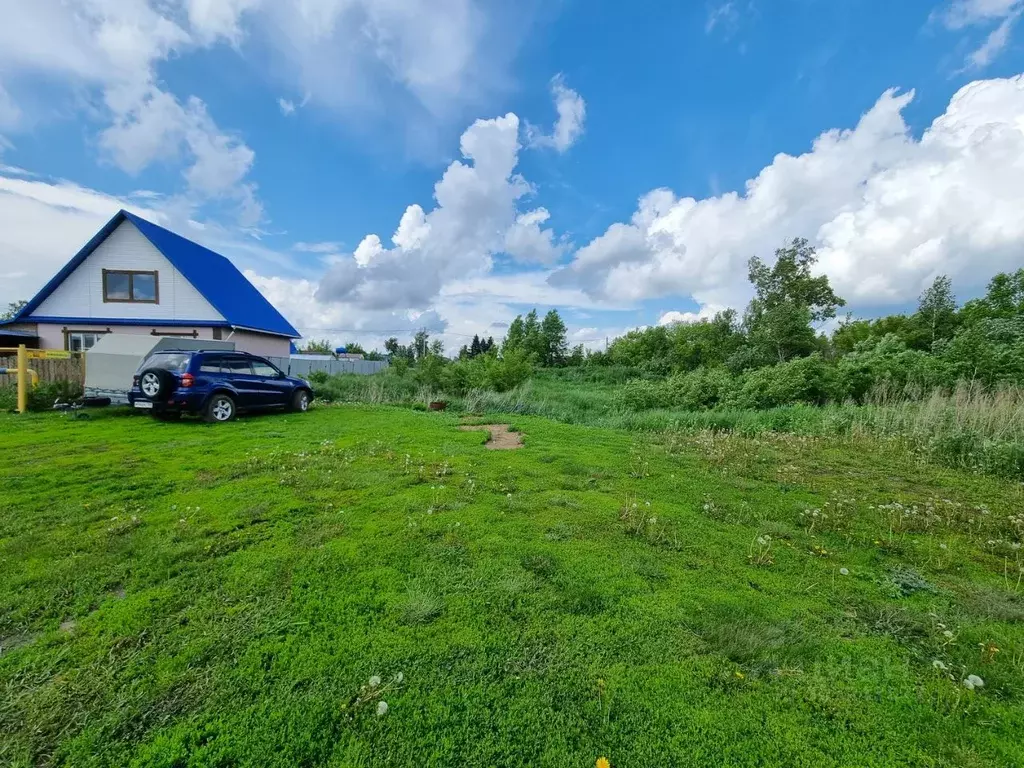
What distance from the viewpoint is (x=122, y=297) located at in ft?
55.5

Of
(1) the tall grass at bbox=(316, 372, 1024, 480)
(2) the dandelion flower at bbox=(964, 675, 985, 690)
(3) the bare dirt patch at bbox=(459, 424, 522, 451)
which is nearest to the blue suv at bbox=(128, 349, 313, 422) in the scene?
(1) the tall grass at bbox=(316, 372, 1024, 480)

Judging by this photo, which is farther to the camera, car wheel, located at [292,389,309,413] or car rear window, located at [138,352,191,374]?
car wheel, located at [292,389,309,413]

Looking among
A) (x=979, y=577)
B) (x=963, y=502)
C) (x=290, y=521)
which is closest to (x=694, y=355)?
(x=963, y=502)

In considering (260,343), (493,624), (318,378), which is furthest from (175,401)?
(260,343)

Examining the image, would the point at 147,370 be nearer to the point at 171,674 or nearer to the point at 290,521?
the point at 290,521

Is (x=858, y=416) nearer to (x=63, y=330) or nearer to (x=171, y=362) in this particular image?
(x=171, y=362)

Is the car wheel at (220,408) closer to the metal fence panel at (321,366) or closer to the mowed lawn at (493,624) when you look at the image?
the mowed lawn at (493,624)

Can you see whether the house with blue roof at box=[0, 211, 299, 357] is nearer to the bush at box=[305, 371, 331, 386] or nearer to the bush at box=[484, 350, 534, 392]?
the bush at box=[305, 371, 331, 386]

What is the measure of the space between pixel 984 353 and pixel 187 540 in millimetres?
18506

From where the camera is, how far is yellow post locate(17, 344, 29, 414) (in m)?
9.95

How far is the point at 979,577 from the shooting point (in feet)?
11.2

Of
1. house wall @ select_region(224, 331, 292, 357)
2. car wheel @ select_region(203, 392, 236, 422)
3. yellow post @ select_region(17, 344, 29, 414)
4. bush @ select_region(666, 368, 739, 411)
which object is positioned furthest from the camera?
house wall @ select_region(224, 331, 292, 357)

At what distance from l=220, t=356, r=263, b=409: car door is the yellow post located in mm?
4657

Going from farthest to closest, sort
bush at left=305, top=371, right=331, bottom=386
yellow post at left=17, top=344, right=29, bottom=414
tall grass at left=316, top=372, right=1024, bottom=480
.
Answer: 1. bush at left=305, top=371, right=331, bottom=386
2. yellow post at left=17, top=344, right=29, bottom=414
3. tall grass at left=316, top=372, right=1024, bottom=480
